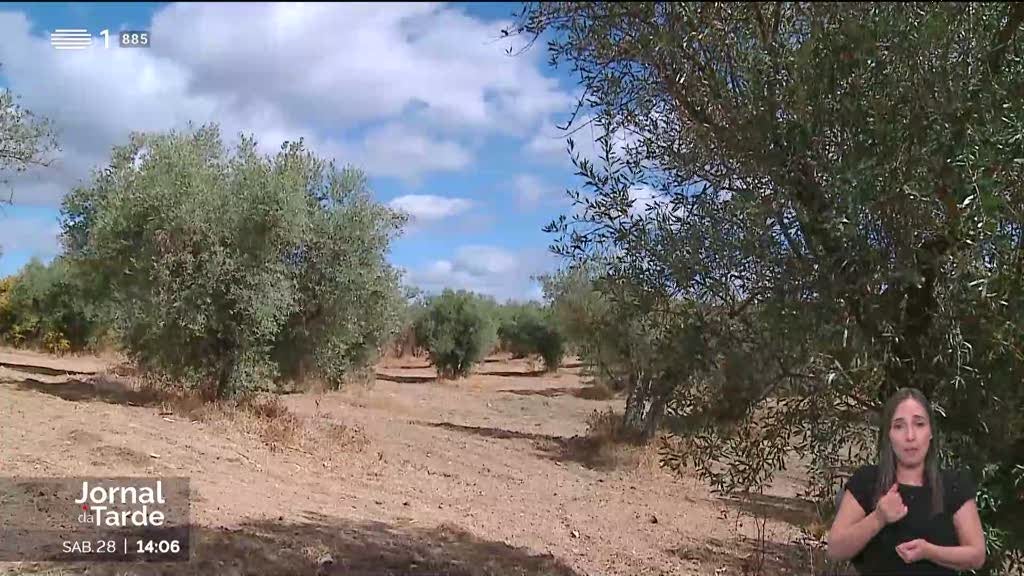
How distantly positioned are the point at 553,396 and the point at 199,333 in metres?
18.9

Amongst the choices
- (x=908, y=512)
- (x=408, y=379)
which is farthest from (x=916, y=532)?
(x=408, y=379)

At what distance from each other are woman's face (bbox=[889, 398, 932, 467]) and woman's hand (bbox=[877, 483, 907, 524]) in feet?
0.64

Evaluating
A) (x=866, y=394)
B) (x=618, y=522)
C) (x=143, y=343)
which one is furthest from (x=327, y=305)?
(x=866, y=394)

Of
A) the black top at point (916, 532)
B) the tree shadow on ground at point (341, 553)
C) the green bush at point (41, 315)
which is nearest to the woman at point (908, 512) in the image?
the black top at point (916, 532)

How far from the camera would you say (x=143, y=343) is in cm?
1419

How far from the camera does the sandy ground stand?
725 centimetres

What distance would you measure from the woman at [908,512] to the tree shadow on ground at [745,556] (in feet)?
14.0

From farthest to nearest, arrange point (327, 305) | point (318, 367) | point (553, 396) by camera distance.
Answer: point (553, 396)
point (318, 367)
point (327, 305)

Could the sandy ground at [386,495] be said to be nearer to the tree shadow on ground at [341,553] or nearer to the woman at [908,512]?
the tree shadow on ground at [341,553]

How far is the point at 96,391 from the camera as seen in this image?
15.0 meters

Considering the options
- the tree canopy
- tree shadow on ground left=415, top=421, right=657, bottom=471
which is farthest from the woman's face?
tree shadow on ground left=415, top=421, right=657, bottom=471

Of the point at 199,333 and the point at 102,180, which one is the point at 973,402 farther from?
the point at 102,180

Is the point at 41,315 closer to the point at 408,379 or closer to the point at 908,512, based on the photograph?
the point at 408,379

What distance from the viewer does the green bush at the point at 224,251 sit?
12.9 meters
